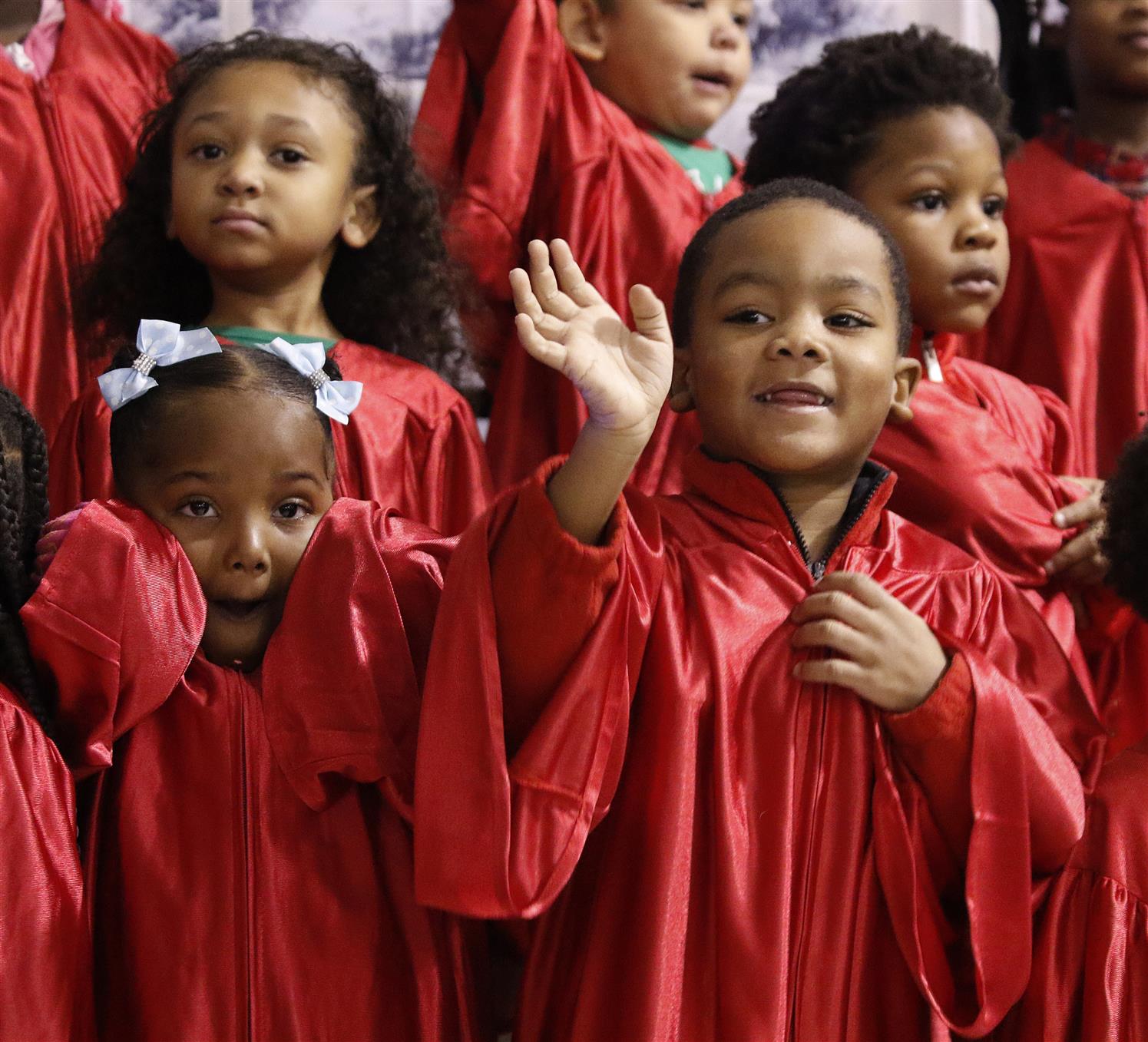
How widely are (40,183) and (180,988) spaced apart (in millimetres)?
1319

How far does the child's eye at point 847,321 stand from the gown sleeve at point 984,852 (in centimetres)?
32

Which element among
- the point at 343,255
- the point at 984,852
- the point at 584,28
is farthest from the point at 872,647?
the point at 584,28

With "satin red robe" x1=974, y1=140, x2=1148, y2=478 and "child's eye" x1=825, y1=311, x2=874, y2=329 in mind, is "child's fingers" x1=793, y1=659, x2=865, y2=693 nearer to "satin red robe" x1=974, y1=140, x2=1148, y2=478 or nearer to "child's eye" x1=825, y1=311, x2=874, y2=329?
"child's eye" x1=825, y1=311, x2=874, y2=329

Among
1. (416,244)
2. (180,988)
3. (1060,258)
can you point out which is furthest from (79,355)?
(1060,258)

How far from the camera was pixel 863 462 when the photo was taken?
63.9 inches

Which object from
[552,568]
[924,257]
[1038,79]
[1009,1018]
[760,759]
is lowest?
[1009,1018]

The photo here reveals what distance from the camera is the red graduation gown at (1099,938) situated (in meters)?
1.39

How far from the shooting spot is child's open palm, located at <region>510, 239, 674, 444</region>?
1286 mm

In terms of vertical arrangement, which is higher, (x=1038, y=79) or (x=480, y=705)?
(x=1038, y=79)

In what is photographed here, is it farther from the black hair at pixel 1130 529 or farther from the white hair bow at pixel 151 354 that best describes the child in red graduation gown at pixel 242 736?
the black hair at pixel 1130 529

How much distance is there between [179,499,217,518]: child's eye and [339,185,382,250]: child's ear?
29.2 inches

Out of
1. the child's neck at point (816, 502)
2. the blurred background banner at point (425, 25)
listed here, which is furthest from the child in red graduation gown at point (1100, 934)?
the blurred background banner at point (425, 25)

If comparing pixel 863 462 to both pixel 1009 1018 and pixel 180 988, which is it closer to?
pixel 1009 1018

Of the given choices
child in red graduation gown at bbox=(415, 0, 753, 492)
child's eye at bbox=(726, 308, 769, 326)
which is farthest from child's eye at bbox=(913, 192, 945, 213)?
child's eye at bbox=(726, 308, 769, 326)
